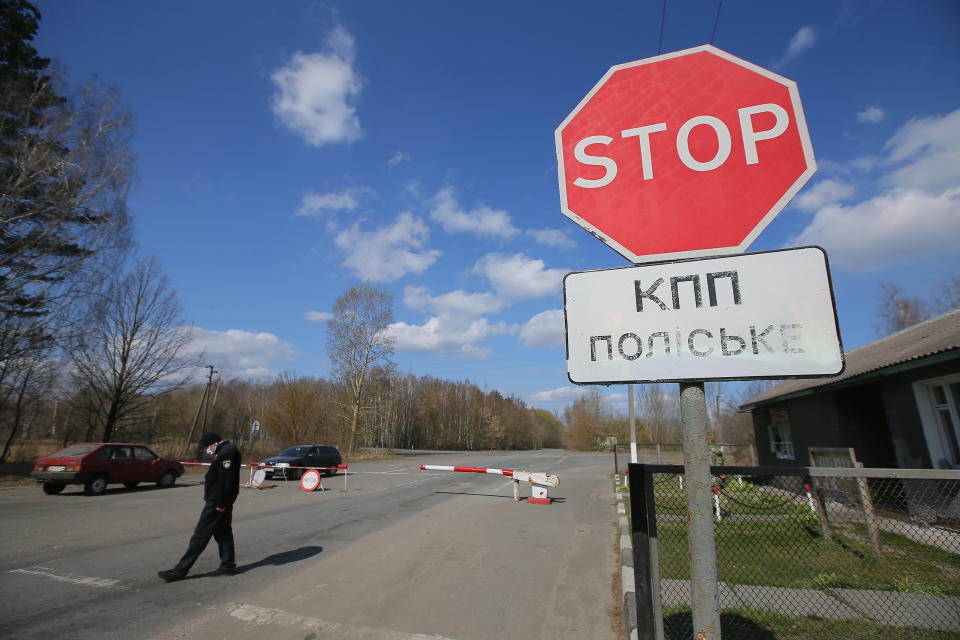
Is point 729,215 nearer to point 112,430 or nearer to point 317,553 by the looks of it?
point 317,553

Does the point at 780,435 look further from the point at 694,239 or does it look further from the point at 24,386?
the point at 24,386

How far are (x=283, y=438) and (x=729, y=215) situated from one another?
144 feet

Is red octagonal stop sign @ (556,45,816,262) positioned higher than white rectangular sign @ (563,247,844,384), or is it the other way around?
red octagonal stop sign @ (556,45,816,262)

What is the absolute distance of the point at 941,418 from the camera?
340 inches

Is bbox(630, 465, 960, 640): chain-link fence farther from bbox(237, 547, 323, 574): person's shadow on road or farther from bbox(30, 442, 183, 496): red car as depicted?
bbox(30, 442, 183, 496): red car

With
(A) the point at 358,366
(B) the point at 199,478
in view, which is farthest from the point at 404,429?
(B) the point at 199,478

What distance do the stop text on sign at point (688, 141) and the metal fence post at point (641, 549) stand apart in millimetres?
1320

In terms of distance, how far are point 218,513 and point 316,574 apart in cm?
153

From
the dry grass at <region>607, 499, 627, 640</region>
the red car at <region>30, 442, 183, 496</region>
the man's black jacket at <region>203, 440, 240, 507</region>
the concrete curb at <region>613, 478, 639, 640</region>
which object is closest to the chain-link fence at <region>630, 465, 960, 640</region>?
Result: the concrete curb at <region>613, 478, 639, 640</region>

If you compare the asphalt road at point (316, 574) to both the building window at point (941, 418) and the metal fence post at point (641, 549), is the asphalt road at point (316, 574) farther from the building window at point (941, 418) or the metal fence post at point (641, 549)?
the building window at point (941, 418)

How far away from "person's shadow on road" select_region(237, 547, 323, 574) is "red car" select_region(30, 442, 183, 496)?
1019 cm

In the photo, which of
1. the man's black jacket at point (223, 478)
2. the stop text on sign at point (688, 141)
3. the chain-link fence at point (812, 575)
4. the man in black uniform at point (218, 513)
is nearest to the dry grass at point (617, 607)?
the chain-link fence at point (812, 575)

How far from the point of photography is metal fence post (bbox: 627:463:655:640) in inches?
80.0

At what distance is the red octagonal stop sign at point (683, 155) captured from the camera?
1.65 m
